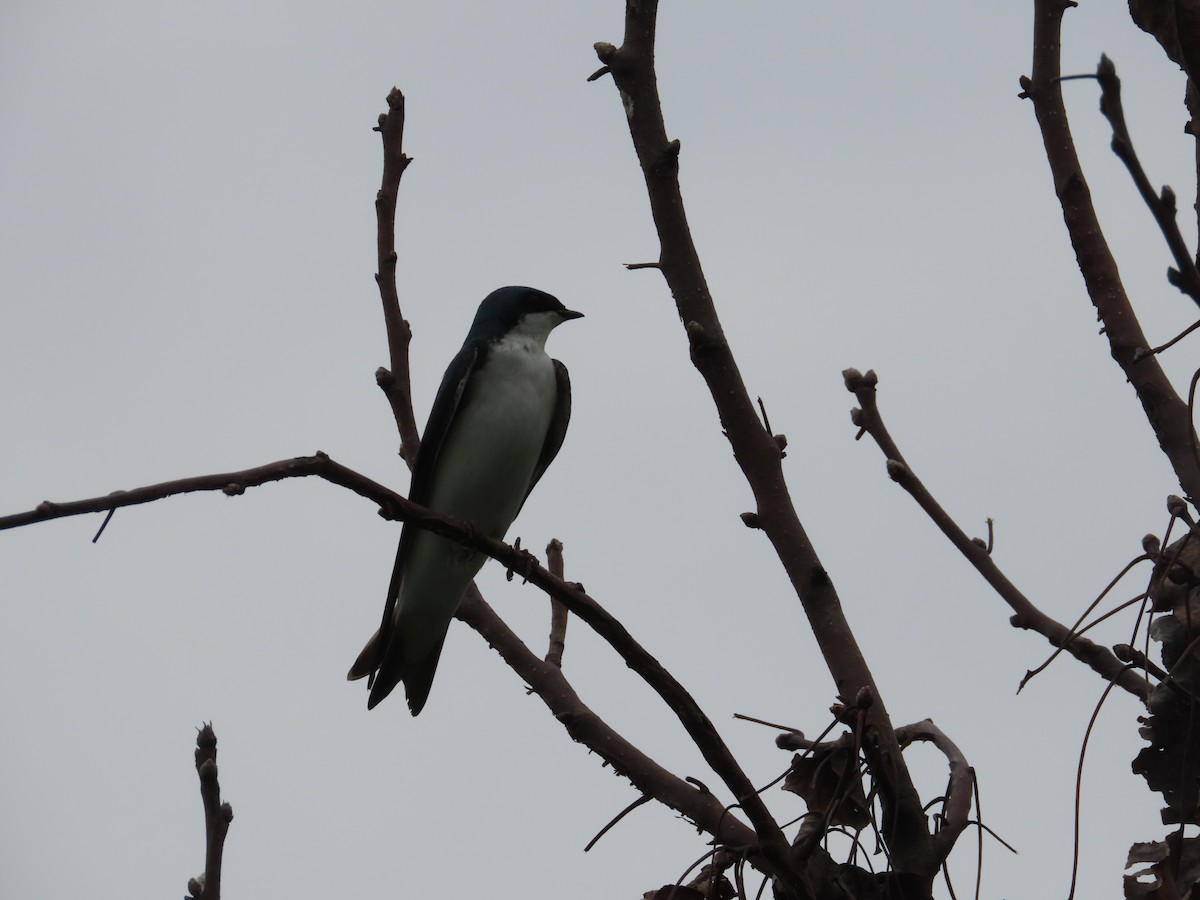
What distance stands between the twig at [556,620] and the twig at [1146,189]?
11.3ft

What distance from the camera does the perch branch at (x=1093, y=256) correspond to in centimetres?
360

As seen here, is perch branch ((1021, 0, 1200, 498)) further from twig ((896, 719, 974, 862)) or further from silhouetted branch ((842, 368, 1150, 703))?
twig ((896, 719, 974, 862))

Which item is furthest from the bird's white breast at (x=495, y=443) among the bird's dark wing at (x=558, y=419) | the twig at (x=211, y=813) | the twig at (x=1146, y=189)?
the twig at (x=1146, y=189)

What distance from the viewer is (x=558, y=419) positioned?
7320 mm

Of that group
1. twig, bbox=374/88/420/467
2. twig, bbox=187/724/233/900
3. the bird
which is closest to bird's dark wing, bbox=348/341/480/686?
the bird

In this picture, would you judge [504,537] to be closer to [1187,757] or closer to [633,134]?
[633,134]

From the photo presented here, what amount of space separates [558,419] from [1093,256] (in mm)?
3738

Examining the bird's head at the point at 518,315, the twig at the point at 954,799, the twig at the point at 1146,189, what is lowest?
the twig at the point at 954,799

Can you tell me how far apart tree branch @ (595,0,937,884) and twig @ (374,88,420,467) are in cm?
159

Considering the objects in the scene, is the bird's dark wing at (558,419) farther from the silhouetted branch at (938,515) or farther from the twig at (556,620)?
the silhouetted branch at (938,515)

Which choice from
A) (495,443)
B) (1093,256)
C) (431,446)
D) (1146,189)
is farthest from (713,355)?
(431,446)

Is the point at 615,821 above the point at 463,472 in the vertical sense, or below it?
below

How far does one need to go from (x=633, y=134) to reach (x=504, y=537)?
3.73 metres

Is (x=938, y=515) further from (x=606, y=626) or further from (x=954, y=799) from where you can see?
(x=606, y=626)
